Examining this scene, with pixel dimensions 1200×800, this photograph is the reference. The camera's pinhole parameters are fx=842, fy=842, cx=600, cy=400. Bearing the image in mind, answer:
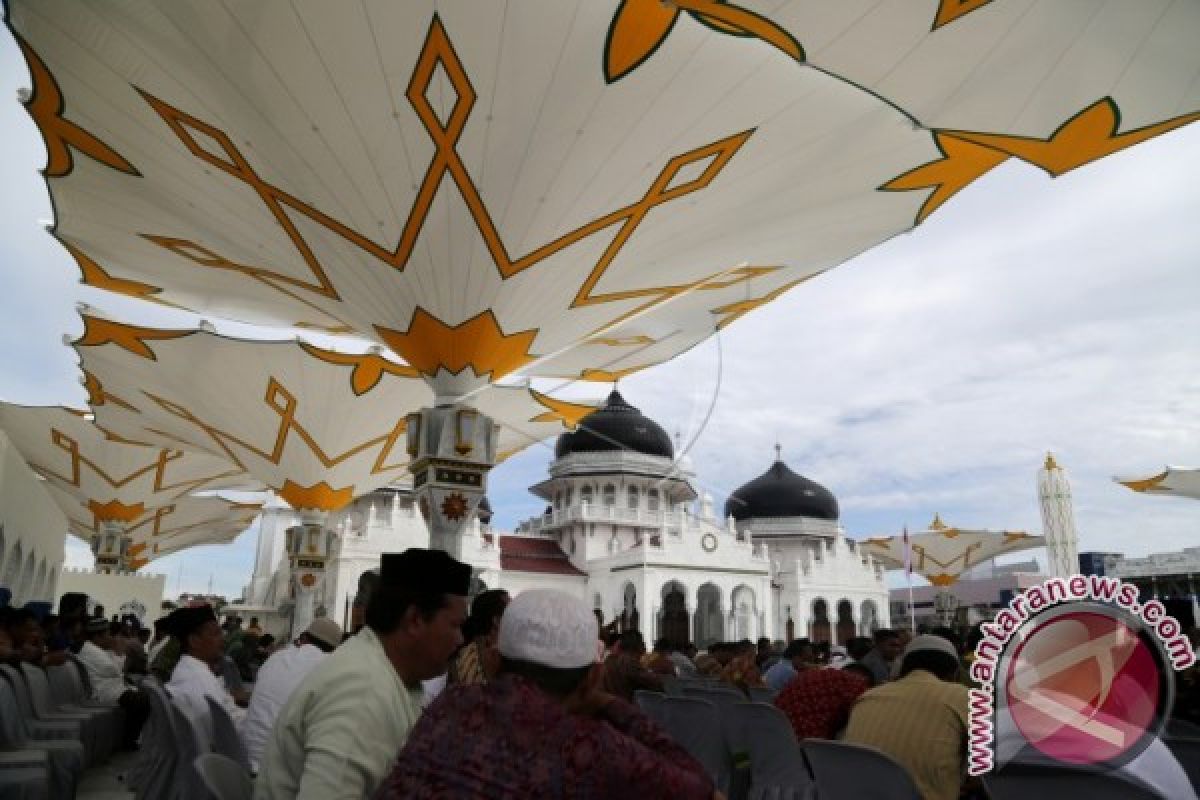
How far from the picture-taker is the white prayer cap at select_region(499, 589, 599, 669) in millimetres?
1751

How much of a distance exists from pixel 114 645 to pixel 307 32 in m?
8.52

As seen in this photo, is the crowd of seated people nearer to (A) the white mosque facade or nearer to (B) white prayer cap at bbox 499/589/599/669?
(B) white prayer cap at bbox 499/589/599/669

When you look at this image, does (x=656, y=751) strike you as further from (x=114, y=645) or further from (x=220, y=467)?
(x=220, y=467)

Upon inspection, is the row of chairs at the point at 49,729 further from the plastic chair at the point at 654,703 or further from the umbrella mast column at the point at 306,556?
the umbrella mast column at the point at 306,556

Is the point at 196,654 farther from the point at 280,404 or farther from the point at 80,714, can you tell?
the point at 280,404

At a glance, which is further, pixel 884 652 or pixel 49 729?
pixel 884 652

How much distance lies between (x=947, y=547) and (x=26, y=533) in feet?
127

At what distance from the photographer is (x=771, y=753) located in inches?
181

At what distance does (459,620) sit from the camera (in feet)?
7.79

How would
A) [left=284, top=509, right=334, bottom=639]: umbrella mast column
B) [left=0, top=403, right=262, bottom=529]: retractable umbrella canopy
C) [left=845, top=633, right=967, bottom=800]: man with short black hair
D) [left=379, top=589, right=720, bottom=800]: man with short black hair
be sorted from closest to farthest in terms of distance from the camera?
[left=379, top=589, right=720, bottom=800]: man with short black hair → [left=845, top=633, right=967, bottom=800]: man with short black hair → [left=284, top=509, right=334, bottom=639]: umbrella mast column → [left=0, top=403, right=262, bottom=529]: retractable umbrella canopy

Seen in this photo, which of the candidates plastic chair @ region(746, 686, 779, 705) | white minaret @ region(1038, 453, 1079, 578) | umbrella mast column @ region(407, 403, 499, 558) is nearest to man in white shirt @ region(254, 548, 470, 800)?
plastic chair @ region(746, 686, 779, 705)

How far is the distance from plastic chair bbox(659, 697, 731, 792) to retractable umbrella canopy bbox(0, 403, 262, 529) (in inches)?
710

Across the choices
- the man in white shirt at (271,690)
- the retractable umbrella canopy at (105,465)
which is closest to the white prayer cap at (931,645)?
the man in white shirt at (271,690)

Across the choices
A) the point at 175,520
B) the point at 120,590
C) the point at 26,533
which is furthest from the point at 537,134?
the point at 175,520
